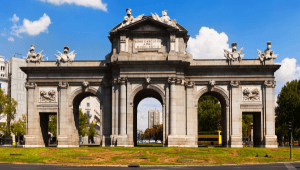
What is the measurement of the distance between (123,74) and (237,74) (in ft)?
62.9

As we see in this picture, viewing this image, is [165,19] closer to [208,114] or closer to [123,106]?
[123,106]

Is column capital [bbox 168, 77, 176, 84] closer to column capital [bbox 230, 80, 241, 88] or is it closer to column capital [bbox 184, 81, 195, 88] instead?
column capital [bbox 184, 81, 195, 88]

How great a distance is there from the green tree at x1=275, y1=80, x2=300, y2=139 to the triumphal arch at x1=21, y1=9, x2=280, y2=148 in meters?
30.4

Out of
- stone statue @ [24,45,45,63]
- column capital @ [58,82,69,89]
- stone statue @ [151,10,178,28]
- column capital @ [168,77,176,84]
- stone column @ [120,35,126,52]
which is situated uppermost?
stone statue @ [151,10,178,28]

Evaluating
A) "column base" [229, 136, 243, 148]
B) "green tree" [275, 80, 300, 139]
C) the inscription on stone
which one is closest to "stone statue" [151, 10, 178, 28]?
the inscription on stone

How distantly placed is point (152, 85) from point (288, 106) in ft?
153

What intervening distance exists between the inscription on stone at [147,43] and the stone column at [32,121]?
19.1 meters

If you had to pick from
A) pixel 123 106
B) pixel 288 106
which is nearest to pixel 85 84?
pixel 123 106

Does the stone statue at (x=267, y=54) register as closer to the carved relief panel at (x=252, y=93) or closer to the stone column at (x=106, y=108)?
the carved relief panel at (x=252, y=93)

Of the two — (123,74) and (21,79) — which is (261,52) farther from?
(21,79)

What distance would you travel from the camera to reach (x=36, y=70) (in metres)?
60.7

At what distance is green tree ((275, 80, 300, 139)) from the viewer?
8718 centimetres

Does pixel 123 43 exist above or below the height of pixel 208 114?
above

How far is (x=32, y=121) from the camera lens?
6012cm
